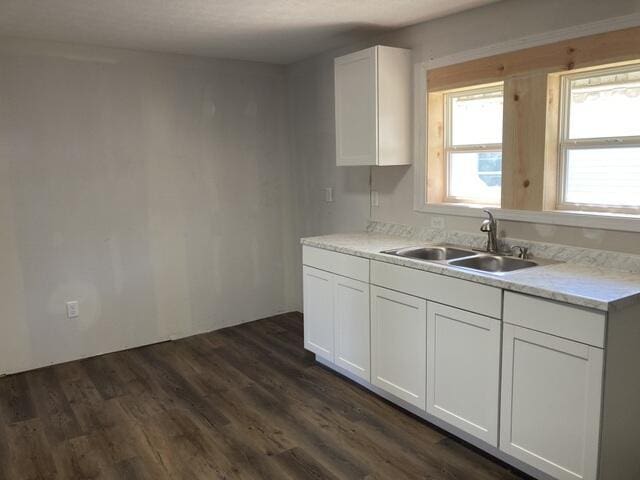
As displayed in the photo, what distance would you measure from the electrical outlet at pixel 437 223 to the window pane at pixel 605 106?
3.12 ft

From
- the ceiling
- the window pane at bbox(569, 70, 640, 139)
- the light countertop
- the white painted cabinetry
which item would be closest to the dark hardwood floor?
the white painted cabinetry

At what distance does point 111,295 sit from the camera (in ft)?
13.3

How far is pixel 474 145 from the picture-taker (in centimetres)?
329

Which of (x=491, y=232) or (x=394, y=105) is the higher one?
(x=394, y=105)

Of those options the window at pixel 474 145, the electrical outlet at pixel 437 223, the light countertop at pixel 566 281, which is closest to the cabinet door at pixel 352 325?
the light countertop at pixel 566 281

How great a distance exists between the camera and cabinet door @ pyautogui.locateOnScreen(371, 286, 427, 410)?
2.81 m

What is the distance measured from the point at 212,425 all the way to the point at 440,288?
1492mm

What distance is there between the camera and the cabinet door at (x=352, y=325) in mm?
3203

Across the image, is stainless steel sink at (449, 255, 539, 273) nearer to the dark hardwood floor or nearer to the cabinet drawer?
the cabinet drawer

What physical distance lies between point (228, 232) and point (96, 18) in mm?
2005

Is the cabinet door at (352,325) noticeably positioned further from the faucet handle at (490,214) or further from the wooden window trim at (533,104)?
the wooden window trim at (533,104)

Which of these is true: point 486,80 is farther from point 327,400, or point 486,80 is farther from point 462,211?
point 327,400

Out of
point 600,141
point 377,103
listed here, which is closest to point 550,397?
Result: point 600,141

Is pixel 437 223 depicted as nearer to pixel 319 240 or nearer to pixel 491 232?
pixel 491 232
